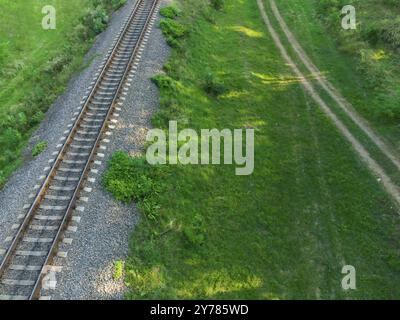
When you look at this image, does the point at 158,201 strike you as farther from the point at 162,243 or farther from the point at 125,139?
the point at 125,139

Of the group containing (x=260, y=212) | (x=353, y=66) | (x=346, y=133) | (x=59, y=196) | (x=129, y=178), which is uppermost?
(x=353, y=66)

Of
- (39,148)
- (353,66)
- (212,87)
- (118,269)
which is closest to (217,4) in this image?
(353,66)

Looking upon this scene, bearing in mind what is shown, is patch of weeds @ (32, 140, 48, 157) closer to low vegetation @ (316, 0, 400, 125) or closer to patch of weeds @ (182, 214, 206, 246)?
patch of weeds @ (182, 214, 206, 246)
